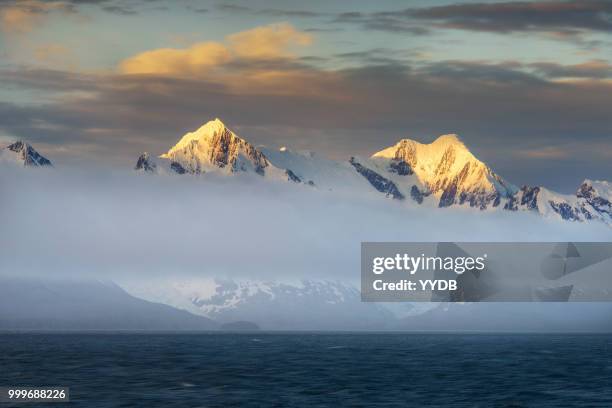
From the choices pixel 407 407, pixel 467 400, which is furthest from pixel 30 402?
pixel 467 400

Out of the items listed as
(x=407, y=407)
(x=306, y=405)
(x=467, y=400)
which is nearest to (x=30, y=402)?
(x=306, y=405)

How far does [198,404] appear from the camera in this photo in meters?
176

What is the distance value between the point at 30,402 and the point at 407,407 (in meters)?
56.0

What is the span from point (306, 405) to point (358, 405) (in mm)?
8227

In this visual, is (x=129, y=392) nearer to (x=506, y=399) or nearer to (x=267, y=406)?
Answer: (x=267, y=406)

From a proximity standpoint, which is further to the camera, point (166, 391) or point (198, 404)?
point (166, 391)

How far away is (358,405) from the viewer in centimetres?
18100

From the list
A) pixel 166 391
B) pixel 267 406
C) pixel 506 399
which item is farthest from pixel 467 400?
pixel 166 391

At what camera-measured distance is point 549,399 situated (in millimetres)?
194500

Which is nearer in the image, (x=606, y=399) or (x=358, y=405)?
(x=358, y=405)

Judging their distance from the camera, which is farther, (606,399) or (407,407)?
(606,399)

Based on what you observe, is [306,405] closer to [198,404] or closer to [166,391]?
[198,404]

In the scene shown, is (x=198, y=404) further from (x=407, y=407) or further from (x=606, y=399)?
(x=606, y=399)

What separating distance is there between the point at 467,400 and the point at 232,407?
39.2m
